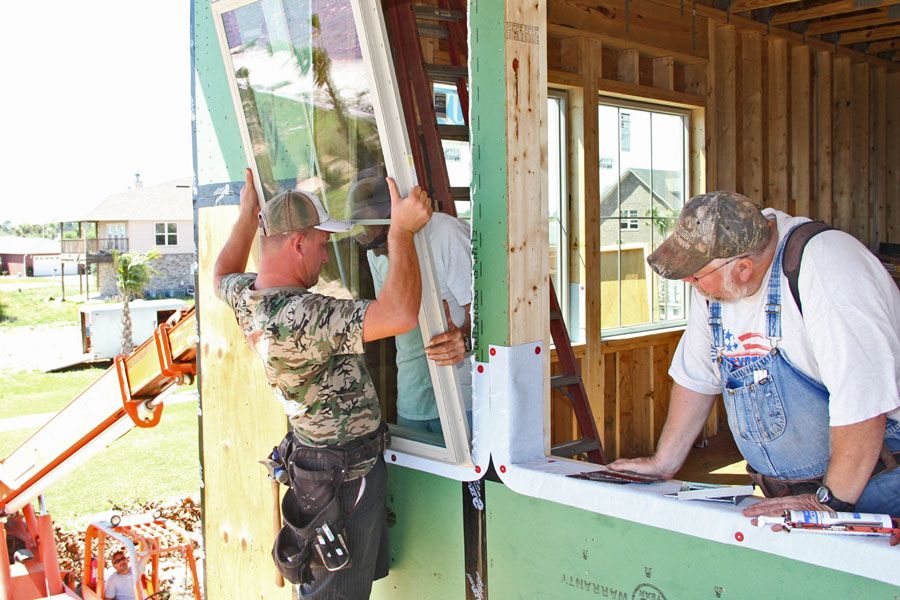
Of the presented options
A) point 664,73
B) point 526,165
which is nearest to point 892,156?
point 664,73

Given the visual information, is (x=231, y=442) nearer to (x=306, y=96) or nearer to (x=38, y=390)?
(x=306, y=96)

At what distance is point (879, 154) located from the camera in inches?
362

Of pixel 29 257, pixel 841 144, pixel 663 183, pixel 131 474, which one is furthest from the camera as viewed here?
pixel 29 257

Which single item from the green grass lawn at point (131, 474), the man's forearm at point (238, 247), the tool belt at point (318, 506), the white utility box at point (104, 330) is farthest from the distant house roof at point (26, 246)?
the tool belt at point (318, 506)

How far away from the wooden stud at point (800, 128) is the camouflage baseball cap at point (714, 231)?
261 inches

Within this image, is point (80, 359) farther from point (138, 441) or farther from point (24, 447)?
point (24, 447)

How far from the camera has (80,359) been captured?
30297mm

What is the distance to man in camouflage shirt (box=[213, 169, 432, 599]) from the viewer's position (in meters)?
2.45

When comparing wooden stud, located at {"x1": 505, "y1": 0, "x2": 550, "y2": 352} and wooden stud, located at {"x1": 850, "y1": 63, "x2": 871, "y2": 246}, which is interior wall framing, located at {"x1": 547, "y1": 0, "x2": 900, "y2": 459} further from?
wooden stud, located at {"x1": 505, "y1": 0, "x2": 550, "y2": 352}

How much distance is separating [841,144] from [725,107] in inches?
79.2

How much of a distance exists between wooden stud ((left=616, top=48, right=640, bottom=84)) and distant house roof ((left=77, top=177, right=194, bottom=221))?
4894cm

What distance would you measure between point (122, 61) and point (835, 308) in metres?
73.6

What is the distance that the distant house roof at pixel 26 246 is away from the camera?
75.2m

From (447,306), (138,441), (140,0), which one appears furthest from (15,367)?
(140,0)
